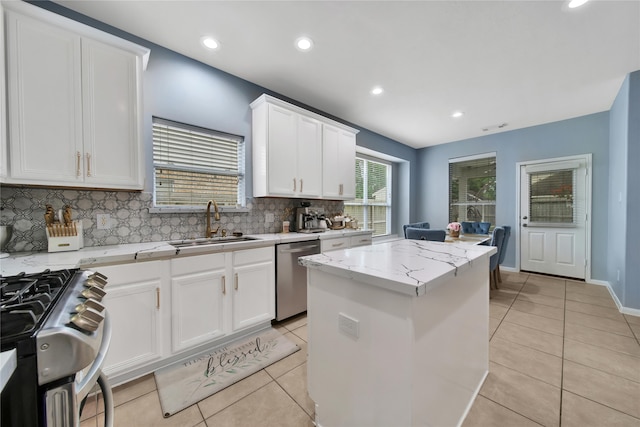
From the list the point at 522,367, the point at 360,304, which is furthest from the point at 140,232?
the point at 522,367

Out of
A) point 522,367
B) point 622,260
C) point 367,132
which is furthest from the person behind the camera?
point 367,132

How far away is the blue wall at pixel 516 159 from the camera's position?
3.89 m

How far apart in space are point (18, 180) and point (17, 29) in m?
0.92

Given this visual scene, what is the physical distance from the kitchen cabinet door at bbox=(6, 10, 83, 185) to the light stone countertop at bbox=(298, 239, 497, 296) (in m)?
1.80

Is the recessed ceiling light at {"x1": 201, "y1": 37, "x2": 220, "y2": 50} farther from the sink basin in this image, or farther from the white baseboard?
the white baseboard

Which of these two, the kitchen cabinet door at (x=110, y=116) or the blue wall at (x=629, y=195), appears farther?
the blue wall at (x=629, y=195)

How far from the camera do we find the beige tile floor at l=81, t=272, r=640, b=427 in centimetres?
145

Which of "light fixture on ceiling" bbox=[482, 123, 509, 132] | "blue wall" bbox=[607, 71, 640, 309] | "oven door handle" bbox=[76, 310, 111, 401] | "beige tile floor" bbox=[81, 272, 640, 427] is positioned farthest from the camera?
"light fixture on ceiling" bbox=[482, 123, 509, 132]

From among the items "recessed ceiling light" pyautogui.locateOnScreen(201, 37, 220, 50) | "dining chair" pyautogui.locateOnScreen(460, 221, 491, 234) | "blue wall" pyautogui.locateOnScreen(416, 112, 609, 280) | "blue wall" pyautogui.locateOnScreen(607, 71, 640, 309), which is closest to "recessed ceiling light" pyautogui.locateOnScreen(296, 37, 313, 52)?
"recessed ceiling light" pyautogui.locateOnScreen(201, 37, 220, 50)

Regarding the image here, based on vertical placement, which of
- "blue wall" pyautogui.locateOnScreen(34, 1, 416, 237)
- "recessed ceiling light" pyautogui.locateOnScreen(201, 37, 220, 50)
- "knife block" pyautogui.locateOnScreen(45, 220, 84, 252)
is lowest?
"knife block" pyautogui.locateOnScreen(45, 220, 84, 252)

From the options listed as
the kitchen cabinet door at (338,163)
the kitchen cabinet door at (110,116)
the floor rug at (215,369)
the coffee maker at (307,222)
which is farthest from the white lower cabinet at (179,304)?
the kitchen cabinet door at (338,163)

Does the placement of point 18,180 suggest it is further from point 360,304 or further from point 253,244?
point 360,304

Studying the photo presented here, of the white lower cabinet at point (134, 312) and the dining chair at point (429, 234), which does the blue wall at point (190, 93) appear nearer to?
the white lower cabinet at point (134, 312)

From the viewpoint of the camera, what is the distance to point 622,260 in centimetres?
297
